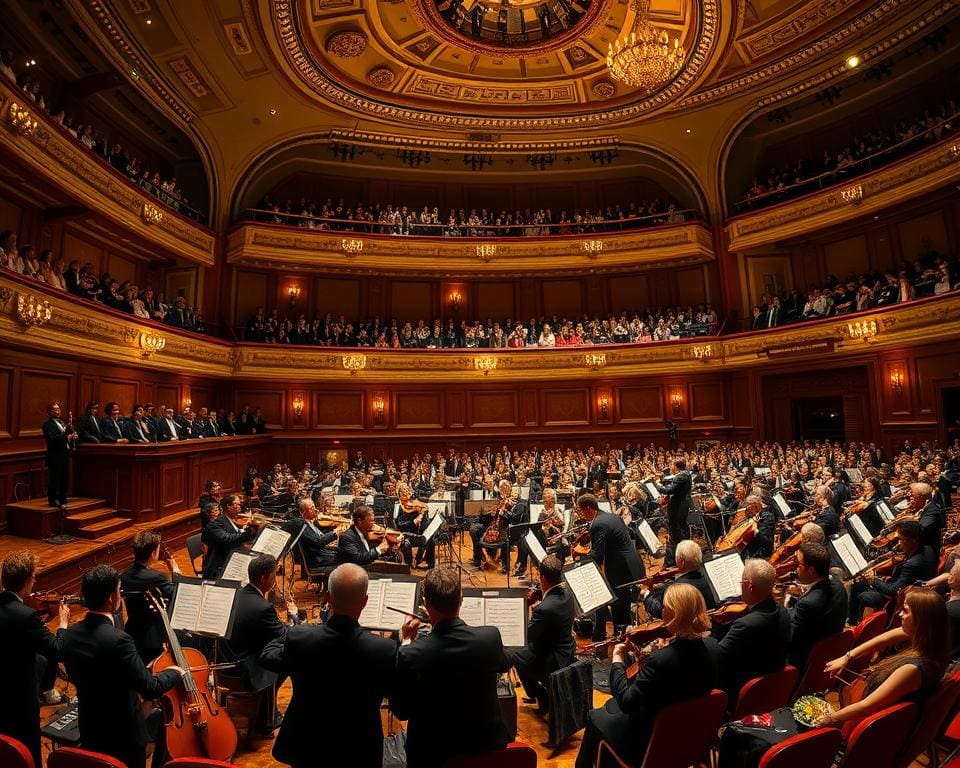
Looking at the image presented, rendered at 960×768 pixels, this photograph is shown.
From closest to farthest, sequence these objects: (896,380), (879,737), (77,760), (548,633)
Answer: (77,760), (879,737), (548,633), (896,380)

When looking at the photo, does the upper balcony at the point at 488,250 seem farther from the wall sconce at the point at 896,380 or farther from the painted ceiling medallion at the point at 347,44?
the wall sconce at the point at 896,380

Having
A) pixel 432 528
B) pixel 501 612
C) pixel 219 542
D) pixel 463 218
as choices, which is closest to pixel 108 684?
pixel 501 612

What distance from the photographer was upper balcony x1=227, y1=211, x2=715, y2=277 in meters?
18.5

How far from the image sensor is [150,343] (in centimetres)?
1355

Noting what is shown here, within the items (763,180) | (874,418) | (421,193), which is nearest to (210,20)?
(421,193)

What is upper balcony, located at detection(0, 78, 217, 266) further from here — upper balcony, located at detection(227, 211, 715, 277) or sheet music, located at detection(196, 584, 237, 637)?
sheet music, located at detection(196, 584, 237, 637)

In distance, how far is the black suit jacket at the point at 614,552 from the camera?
5789mm

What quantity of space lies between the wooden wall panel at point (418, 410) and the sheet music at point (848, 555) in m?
14.8

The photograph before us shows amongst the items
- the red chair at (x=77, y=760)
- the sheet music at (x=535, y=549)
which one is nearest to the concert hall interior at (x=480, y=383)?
the red chair at (x=77, y=760)

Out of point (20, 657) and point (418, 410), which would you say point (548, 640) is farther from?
Answer: point (418, 410)

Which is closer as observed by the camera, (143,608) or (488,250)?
(143,608)

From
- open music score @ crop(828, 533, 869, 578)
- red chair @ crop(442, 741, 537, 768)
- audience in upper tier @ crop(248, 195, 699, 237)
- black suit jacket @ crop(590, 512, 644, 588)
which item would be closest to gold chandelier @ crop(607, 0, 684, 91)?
audience in upper tier @ crop(248, 195, 699, 237)

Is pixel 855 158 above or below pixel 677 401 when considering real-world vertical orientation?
above

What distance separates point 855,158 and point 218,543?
1955cm
